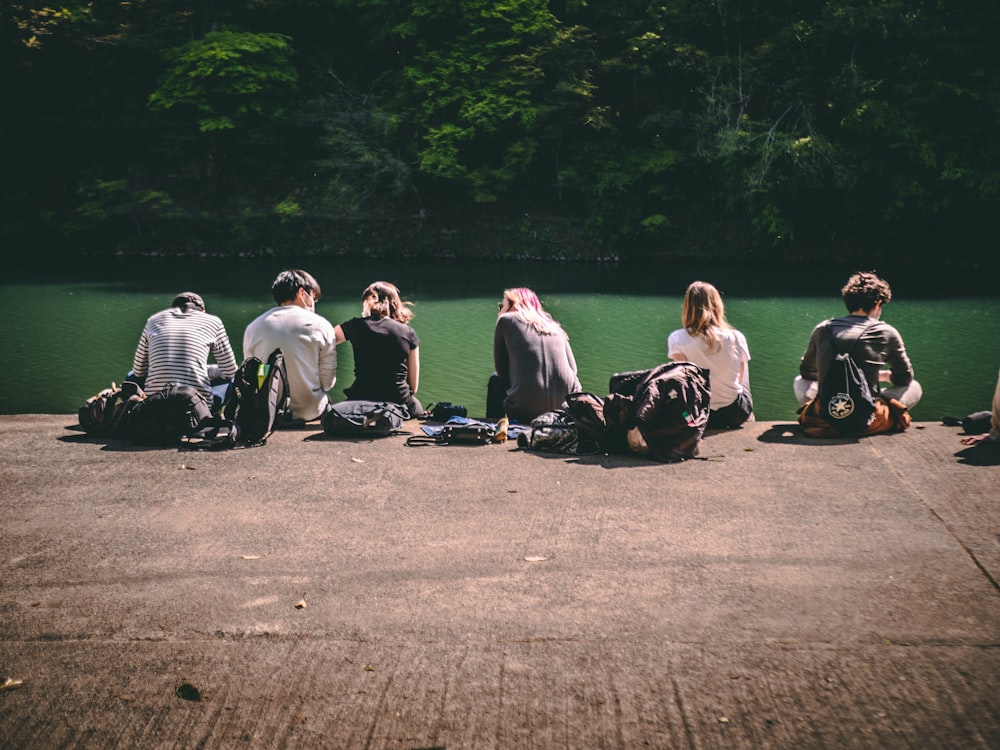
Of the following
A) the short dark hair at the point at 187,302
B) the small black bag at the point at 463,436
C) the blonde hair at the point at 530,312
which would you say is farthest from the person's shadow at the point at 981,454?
the short dark hair at the point at 187,302

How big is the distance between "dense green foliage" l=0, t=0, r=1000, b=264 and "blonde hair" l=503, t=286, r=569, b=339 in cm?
1828

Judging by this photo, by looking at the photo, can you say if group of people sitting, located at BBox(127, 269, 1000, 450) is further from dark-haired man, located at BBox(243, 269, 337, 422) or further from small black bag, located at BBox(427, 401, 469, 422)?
small black bag, located at BBox(427, 401, 469, 422)

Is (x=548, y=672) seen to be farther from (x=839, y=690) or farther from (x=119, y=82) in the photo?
(x=119, y=82)

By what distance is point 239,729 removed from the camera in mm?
2648

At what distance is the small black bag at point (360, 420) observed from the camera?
578cm

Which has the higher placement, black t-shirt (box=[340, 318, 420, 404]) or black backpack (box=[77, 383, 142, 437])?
black t-shirt (box=[340, 318, 420, 404])

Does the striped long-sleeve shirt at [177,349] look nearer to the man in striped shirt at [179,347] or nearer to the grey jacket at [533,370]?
the man in striped shirt at [179,347]

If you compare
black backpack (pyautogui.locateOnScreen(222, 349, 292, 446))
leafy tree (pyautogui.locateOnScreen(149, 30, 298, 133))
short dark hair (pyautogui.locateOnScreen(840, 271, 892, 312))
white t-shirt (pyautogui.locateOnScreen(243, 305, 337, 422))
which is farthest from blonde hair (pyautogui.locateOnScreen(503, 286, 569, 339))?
leafy tree (pyautogui.locateOnScreen(149, 30, 298, 133))

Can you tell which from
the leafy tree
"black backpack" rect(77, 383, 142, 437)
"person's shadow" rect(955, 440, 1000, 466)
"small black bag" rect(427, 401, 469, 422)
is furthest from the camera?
the leafy tree

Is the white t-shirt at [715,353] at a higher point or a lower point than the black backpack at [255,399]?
higher

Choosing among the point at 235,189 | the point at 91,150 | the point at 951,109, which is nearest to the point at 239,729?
the point at 951,109

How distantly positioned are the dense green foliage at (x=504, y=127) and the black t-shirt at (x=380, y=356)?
730 inches

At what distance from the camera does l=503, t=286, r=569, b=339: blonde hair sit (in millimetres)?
5980

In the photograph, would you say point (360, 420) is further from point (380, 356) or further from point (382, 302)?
point (382, 302)
